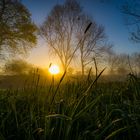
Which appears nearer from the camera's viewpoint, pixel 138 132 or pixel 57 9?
pixel 138 132

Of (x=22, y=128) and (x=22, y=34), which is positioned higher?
(x=22, y=34)

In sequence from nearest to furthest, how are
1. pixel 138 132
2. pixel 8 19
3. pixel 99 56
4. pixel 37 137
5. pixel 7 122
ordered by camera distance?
pixel 138 132 → pixel 37 137 → pixel 7 122 → pixel 8 19 → pixel 99 56

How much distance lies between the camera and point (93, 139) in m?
1.23

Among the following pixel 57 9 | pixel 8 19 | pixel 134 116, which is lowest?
pixel 134 116

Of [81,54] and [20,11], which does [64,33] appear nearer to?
[81,54]

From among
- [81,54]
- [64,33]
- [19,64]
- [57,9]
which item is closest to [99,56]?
[81,54]

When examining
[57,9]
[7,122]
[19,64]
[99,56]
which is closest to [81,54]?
[99,56]

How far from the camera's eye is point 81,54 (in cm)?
3409

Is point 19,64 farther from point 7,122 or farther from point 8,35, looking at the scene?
point 7,122

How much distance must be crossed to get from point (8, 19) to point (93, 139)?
80.6ft

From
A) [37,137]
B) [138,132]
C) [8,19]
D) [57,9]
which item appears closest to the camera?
[138,132]

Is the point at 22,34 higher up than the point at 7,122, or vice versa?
the point at 22,34

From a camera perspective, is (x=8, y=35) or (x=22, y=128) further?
(x=8, y=35)

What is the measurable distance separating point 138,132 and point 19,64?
25.3 meters
